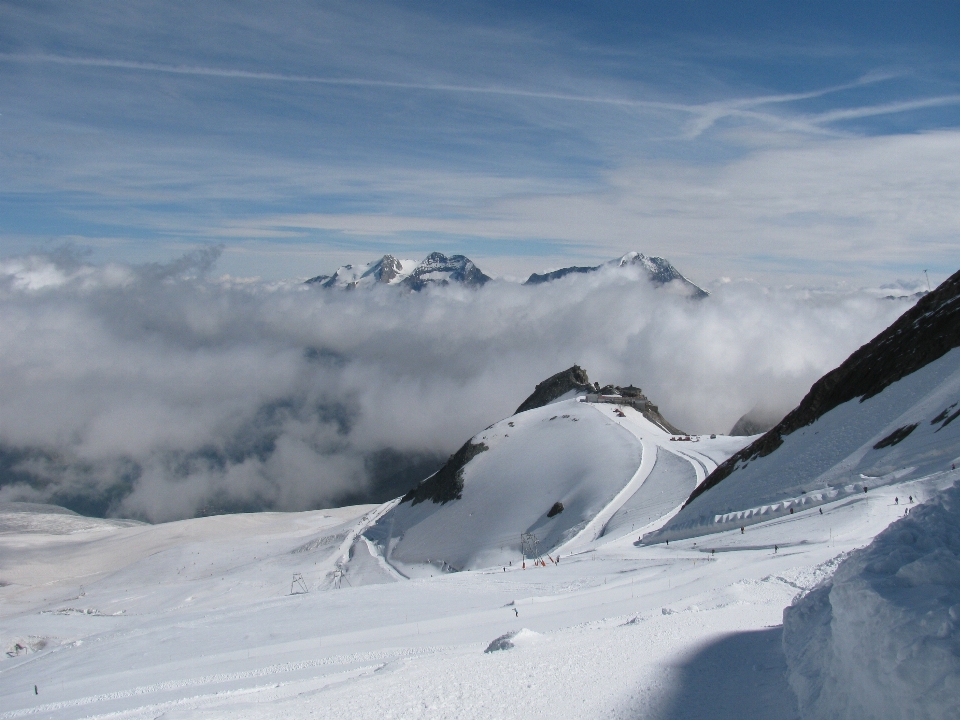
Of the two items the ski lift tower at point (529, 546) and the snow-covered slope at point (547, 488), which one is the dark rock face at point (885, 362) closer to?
the snow-covered slope at point (547, 488)

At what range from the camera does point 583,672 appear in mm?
11102

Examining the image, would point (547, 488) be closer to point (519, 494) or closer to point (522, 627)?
point (519, 494)

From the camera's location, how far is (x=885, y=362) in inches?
1366

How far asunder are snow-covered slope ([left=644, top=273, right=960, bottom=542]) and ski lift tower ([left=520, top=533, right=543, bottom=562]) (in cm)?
1063

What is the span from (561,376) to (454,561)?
51.1 metres

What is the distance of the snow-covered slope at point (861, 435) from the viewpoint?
1014 inches

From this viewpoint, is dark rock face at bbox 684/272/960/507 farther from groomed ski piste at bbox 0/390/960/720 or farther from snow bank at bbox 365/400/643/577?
snow bank at bbox 365/400/643/577

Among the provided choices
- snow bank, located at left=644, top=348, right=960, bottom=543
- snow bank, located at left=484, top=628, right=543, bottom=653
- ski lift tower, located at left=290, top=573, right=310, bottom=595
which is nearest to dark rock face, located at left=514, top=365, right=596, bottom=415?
ski lift tower, located at left=290, top=573, right=310, bottom=595

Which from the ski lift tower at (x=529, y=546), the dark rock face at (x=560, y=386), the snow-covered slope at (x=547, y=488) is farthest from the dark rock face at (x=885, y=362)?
the dark rock face at (x=560, y=386)

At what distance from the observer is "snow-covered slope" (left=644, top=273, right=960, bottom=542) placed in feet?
84.5

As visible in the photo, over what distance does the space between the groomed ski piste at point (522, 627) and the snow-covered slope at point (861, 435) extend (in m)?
0.60

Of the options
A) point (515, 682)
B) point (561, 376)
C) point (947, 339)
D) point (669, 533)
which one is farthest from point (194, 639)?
point (561, 376)

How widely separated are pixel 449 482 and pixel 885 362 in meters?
41.1

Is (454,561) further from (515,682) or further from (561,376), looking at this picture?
(561,376)
